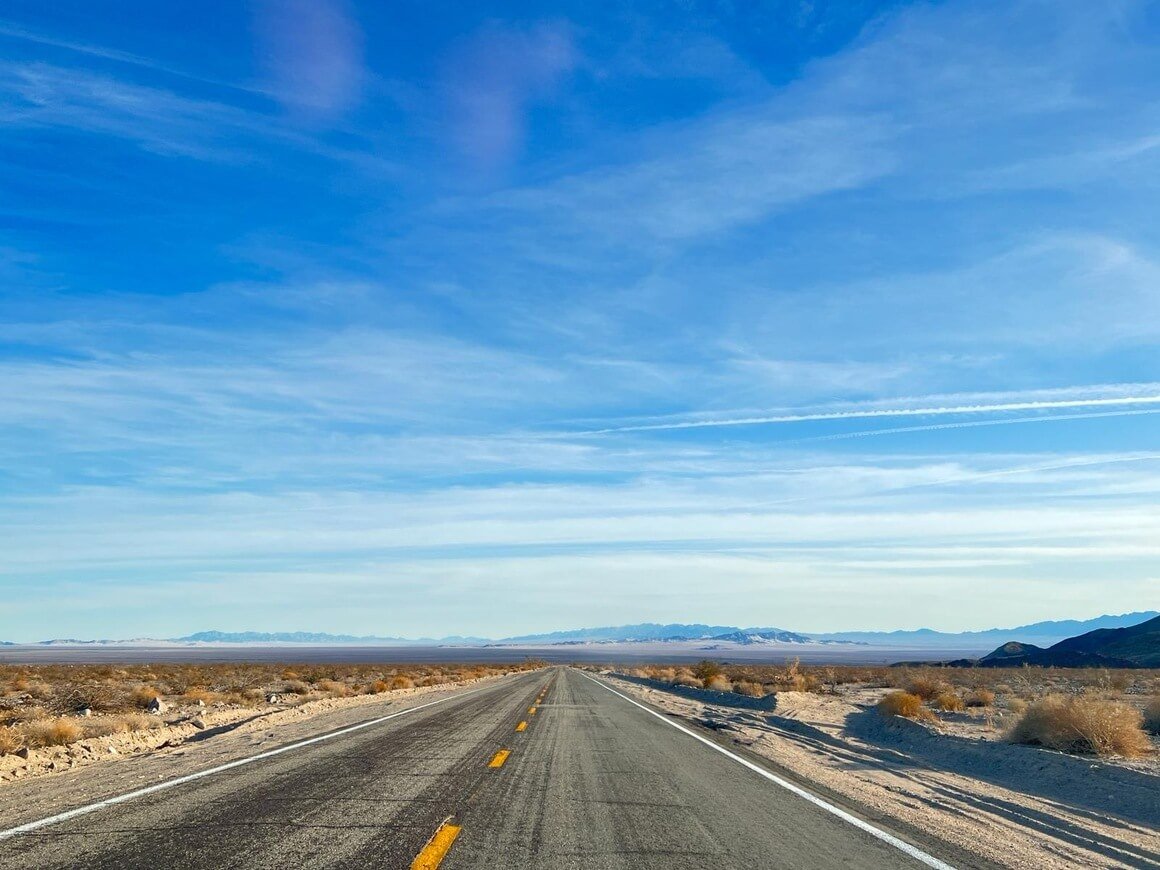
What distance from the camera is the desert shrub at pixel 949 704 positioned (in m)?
28.7

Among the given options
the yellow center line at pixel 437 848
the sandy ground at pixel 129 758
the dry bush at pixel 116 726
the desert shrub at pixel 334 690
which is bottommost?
A: the desert shrub at pixel 334 690

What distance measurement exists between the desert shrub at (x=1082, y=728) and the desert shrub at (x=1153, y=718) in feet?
12.2

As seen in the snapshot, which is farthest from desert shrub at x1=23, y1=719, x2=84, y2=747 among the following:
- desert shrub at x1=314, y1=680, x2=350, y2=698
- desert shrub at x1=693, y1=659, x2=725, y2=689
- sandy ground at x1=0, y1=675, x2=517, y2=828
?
desert shrub at x1=693, y1=659, x2=725, y2=689

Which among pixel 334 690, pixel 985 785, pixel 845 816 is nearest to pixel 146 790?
pixel 845 816

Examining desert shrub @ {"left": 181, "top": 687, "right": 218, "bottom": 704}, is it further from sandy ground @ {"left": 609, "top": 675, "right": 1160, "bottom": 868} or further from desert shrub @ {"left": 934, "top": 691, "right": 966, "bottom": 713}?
desert shrub @ {"left": 934, "top": 691, "right": 966, "bottom": 713}

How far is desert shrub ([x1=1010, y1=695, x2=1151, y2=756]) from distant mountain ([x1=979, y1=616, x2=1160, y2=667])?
7628 centimetres

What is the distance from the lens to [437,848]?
671 centimetres

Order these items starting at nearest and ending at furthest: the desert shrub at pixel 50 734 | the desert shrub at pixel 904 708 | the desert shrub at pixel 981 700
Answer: the desert shrub at pixel 50 734 → the desert shrub at pixel 904 708 → the desert shrub at pixel 981 700

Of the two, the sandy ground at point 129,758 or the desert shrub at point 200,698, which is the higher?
the sandy ground at point 129,758

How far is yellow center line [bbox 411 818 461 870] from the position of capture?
20.4ft

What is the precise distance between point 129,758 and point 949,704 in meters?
25.8

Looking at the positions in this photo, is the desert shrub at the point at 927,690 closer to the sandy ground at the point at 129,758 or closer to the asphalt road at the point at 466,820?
the sandy ground at the point at 129,758

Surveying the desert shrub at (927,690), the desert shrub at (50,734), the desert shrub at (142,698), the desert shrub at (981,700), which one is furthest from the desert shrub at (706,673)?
the desert shrub at (50,734)

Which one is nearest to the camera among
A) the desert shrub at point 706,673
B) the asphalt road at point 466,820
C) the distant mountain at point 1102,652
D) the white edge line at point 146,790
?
the asphalt road at point 466,820
